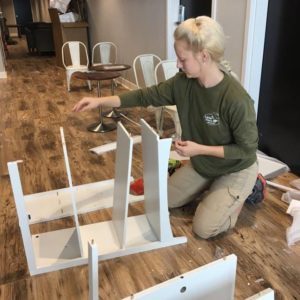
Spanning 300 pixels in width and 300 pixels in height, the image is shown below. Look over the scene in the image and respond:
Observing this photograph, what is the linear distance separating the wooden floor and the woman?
127 mm

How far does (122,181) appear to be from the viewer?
1705mm

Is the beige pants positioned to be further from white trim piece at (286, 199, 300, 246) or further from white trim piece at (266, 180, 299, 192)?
white trim piece at (266, 180, 299, 192)

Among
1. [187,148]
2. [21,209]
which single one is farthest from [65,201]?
[187,148]

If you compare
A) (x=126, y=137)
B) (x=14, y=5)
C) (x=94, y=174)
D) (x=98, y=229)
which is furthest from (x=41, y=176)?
(x=14, y=5)

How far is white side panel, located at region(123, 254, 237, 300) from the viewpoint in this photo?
811 mm

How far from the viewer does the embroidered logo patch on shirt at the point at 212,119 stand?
1.73 metres

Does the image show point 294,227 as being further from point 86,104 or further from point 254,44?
point 254,44

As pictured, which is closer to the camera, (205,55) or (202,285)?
(202,285)

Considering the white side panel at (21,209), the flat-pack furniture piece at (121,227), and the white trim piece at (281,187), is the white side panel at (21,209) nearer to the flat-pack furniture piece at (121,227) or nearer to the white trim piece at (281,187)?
the flat-pack furniture piece at (121,227)

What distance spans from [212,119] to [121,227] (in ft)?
2.29

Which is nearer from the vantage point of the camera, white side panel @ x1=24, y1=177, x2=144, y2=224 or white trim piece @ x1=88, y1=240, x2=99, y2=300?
white trim piece @ x1=88, y1=240, x2=99, y2=300

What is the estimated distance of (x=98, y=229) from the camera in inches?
75.8

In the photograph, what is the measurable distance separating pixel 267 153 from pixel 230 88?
1331 mm

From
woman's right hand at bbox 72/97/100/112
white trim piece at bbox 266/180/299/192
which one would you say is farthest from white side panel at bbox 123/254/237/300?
white trim piece at bbox 266/180/299/192
